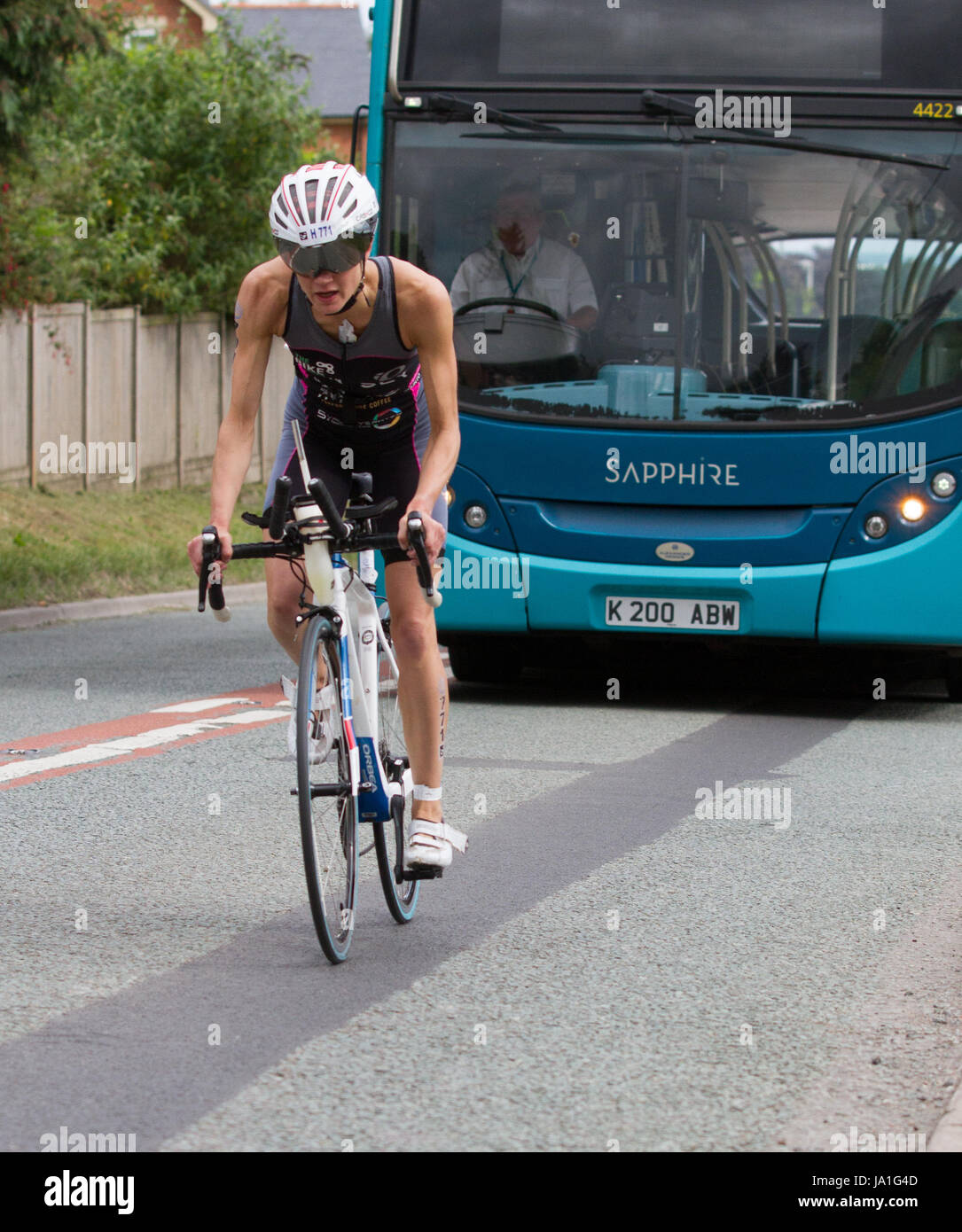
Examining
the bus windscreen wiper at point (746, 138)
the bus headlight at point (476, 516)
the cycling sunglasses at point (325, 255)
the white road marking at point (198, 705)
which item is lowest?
the white road marking at point (198, 705)

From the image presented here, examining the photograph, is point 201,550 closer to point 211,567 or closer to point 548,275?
point 211,567

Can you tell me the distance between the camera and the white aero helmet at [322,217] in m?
4.99

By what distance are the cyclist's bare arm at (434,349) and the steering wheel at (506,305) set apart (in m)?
5.41

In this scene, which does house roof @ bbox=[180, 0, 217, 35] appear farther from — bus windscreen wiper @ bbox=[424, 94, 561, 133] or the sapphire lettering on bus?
the sapphire lettering on bus

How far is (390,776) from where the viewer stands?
557cm

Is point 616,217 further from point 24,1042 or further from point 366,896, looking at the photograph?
point 24,1042

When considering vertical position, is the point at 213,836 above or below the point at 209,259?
below

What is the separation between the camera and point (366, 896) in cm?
615

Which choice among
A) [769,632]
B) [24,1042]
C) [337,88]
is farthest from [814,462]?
[337,88]

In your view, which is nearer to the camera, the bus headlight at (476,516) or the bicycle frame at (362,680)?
the bicycle frame at (362,680)

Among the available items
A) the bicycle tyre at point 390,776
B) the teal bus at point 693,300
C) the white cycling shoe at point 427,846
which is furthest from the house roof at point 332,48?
the white cycling shoe at point 427,846

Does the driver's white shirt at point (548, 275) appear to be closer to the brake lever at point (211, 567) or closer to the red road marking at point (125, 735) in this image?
the red road marking at point (125, 735)
